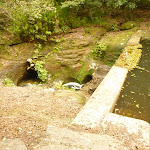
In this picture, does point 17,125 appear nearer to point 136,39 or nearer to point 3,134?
point 3,134

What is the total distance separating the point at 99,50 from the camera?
841 cm

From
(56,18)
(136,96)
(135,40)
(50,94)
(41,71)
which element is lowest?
(41,71)

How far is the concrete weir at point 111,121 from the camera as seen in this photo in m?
2.78

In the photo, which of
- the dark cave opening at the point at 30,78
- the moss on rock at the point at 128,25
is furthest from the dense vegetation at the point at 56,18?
the dark cave opening at the point at 30,78

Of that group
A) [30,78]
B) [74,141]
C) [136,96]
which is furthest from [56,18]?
[74,141]

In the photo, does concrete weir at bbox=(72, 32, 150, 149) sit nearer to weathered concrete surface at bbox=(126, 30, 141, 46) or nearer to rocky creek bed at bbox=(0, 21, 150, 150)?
rocky creek bed at bbox=(0, 21, 150, 150)

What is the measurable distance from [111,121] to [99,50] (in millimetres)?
5746

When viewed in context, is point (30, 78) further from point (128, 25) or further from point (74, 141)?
point (128, 25)

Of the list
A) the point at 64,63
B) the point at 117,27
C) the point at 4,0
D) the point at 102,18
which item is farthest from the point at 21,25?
the point at 117,27

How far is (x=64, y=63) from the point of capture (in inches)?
328

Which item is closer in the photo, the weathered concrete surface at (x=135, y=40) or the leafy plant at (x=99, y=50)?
the weathered concrete surface at (x=135, y=40)

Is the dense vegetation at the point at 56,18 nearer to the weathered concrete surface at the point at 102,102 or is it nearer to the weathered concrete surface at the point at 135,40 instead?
the weathered concrete surface at the point at 135,40

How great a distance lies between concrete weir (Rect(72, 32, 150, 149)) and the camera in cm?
278

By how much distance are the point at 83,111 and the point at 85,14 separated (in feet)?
27.6
